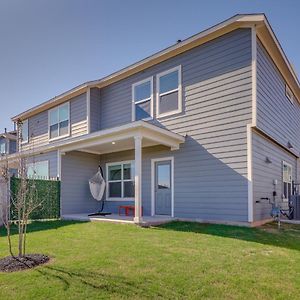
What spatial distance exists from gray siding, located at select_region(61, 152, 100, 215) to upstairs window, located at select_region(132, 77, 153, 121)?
2955mm

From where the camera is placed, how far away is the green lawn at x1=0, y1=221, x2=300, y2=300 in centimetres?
340

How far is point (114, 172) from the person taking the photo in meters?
12.5

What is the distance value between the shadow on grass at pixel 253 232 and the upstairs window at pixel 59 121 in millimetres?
7759

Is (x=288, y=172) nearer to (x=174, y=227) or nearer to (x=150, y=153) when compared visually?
(x=150, y=153)

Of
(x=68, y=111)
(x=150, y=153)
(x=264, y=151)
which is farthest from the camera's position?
(x=68, y=111)

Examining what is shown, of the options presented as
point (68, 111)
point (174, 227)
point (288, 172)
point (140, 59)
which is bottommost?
point (174, 227)

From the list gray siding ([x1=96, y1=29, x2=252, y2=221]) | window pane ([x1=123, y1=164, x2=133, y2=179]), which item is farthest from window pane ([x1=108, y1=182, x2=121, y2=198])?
gray siding ([x1=96, y1=29, x2=252, y2=221])

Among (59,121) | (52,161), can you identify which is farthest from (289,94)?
(59,121)

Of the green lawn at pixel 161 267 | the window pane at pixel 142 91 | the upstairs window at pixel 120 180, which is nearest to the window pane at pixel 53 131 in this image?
the upstairs window at pixel 120 180

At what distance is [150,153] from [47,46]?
5251 mm

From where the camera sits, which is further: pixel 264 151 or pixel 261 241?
pixel 264 151

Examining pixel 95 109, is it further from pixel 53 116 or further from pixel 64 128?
pixel 53 116

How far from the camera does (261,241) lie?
20.3 feet

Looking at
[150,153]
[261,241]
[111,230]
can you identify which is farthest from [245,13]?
[111,230]
